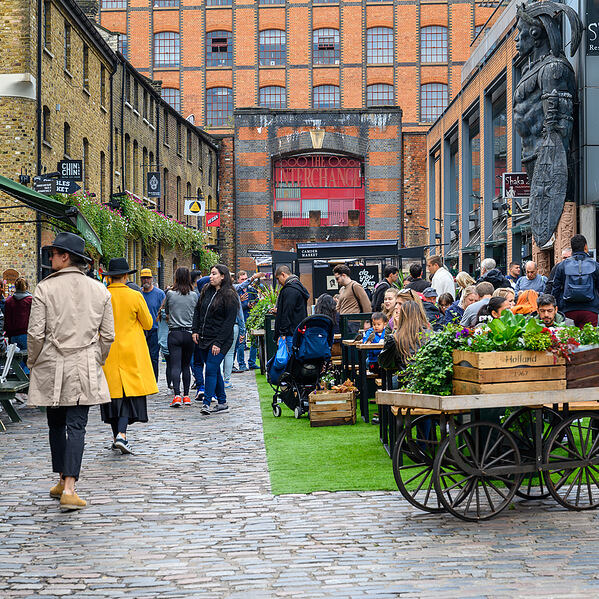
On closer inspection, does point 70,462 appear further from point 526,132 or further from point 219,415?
point 526,132

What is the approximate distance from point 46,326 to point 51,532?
1636 millimetres

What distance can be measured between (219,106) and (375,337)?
44.1m

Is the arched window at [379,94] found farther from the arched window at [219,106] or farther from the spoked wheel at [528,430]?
the spoked wheel at [528,430]

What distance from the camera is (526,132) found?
1728cm

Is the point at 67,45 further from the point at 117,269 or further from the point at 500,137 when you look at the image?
the point at 117,269

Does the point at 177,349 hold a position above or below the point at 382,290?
below

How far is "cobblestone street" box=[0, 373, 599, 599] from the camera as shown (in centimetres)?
446

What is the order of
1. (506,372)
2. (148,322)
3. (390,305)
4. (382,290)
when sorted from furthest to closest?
(382,290) → (390,305) → (148,322) → (506,372)

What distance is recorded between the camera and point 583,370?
593 cm

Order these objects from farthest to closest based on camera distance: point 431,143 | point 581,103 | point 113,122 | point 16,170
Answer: point 431,143 < point 113,122 < point 16,170 < point 581,103

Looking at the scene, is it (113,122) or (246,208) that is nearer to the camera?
(113,122)

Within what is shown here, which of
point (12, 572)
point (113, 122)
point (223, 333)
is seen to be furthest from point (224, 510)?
point (113, 122)

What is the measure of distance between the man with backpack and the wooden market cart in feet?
14.3

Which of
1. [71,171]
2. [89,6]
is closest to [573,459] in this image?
[71,171]
